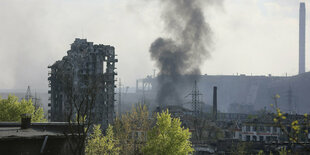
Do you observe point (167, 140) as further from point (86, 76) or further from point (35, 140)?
point (86, 76)

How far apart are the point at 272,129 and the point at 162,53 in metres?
51.5

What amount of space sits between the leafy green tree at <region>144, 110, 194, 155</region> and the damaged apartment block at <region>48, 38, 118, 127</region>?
105 ft

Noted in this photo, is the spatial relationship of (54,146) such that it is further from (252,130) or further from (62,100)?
(252,130)

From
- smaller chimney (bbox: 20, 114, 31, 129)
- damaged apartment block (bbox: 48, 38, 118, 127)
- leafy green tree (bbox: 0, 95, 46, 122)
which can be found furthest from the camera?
damaged apartment block (bbox: 48, 38, 118, 127)

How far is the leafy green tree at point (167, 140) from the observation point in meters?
28.1

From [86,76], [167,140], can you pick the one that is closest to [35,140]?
[167,140]

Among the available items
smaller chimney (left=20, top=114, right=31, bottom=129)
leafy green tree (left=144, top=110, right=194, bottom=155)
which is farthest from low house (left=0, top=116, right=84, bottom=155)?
leafy green tree (left=144, top=110, right=194, bottom=155)

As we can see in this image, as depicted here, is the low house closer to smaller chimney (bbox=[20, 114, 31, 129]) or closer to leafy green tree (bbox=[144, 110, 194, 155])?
smaller chimney (bbox=[20, 114, 31, 129])

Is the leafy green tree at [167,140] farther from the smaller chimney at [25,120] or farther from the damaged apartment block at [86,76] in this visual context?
the damaged apartment block at [86,76]

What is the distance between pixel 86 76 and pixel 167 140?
37.0m

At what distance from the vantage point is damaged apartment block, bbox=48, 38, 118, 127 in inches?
2420

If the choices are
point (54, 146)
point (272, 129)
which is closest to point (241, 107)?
point (272, 129)

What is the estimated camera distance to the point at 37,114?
139 feet

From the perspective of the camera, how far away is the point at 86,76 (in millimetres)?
62812
